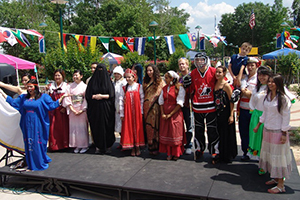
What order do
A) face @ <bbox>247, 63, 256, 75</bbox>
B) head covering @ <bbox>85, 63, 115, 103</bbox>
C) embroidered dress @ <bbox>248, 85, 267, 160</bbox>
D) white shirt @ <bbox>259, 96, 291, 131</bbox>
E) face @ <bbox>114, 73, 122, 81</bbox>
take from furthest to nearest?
face @ <bbox>114, 73, 122, 81</bbox>, head covering @ <bbox>85, 63, 115, 103</bbox>, face @ <bbox>247, 63, 256, 75</bbox>, embroidered dress @ <bbox>248, 85, 267, 160</bbox>, white shirt @ <bbox>259, 96, 291, 131</bbox>

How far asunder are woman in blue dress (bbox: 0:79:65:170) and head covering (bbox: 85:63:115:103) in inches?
30.2

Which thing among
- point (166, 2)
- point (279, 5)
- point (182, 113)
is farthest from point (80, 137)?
point (279, 5)

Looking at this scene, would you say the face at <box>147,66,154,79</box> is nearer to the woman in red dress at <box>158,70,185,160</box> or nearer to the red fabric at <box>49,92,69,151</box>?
the woman in red dress at <box>158,70,185,160</box>

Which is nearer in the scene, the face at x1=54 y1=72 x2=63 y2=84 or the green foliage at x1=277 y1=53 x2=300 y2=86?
the face at x1=54 y1=72 x2=63 y2=84

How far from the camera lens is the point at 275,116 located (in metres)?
3.14

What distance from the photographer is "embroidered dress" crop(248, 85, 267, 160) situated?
359 centimetres

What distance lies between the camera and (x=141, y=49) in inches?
519

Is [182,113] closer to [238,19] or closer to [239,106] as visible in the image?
[239,106]

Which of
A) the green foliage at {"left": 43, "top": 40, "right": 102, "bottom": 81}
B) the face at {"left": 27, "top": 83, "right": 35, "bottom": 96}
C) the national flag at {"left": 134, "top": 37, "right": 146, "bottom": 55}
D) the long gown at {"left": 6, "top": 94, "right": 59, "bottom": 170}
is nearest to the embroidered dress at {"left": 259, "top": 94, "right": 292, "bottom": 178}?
the long gown at {"left": 6, "top": 94, "right": 59, "bottom": 170}

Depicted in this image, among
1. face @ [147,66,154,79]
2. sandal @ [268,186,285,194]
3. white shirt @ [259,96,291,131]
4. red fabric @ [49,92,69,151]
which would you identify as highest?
face @ [147,66,154,79]

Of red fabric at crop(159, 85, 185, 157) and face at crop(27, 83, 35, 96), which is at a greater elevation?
face at crop(27, 83, 35, 96)

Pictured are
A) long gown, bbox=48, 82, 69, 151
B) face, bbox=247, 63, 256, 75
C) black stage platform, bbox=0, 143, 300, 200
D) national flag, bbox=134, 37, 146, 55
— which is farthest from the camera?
national flag, bbox=134, 37, 146, 55

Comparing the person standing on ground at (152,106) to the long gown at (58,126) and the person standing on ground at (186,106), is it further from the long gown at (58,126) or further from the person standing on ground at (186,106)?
the long gown at (58,126)

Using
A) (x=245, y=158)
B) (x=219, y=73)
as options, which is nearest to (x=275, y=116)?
(x=219, y=73)
